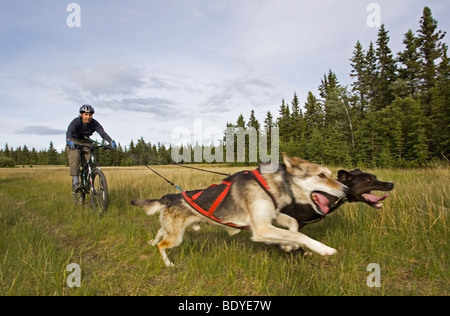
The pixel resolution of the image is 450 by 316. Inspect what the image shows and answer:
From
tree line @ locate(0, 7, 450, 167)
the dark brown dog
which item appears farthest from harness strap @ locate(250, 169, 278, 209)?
tree line @ locate(0, 7, 450, 167)

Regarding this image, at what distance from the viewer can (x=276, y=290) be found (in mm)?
2635

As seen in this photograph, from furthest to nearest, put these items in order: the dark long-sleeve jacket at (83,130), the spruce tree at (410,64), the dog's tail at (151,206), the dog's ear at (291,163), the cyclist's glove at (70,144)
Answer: the spruce tree at (410,64)
the dark long-sleeve jacket at (83,130)
the cyclist's glove at (70,144)
the dog's tail at (151,206)
the dog's ear at (291,163)

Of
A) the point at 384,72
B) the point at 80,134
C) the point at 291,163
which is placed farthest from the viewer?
the point at 384,72

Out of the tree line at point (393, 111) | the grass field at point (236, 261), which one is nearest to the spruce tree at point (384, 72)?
the tree line at point (393, 111)

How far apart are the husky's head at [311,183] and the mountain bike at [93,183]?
4.37m

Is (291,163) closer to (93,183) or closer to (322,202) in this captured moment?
(322,202)

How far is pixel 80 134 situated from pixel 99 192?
1854mm

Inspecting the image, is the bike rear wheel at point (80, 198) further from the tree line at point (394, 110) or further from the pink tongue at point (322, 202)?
the tree line at point (394, 110)

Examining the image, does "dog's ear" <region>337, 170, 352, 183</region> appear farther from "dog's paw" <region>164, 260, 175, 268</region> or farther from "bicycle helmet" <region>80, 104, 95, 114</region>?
"bicycle helmet" <region>80, 104, 95, 114</region>

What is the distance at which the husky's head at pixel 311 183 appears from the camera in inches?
129

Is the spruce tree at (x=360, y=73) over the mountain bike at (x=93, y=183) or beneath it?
over

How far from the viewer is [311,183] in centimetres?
333

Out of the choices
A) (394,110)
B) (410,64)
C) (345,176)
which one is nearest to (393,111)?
(394,110)
